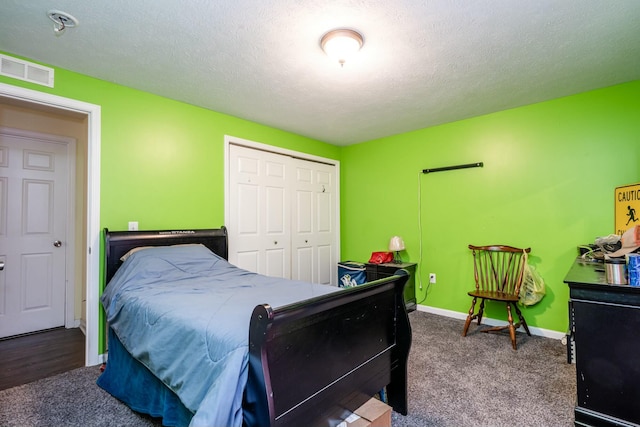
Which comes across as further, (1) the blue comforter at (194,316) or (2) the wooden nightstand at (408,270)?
(2) the wooden nightstand at (408,270)

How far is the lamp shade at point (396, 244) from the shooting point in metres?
3.98

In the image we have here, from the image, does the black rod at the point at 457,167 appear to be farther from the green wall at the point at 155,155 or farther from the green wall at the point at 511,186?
the green wall at the point at 155,155

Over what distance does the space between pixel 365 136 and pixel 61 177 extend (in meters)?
3.73

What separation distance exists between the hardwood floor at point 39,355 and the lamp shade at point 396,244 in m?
3.37

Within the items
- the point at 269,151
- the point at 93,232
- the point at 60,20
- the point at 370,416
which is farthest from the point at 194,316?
the point at 269,151

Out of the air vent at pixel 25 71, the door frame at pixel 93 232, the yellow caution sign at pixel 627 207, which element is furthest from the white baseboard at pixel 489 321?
the air vent at pixel 25 71

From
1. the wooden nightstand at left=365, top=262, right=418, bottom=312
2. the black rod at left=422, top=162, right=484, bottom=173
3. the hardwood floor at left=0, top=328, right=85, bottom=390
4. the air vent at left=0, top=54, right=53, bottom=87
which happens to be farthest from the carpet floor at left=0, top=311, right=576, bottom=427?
the air vent at left=0, top=54, right=53, bottom=87

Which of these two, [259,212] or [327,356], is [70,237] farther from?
[327,356]

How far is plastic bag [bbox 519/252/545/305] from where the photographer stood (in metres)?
3.00

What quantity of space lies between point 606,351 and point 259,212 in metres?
3.21

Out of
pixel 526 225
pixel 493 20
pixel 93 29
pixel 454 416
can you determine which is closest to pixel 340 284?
pixel 526 225

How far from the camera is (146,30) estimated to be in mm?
1942

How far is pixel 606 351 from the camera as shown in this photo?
58.4 inches

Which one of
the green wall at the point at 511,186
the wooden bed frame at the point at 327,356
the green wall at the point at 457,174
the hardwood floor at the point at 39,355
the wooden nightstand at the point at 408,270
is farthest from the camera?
the wooden nightstand at the point at 408,270
